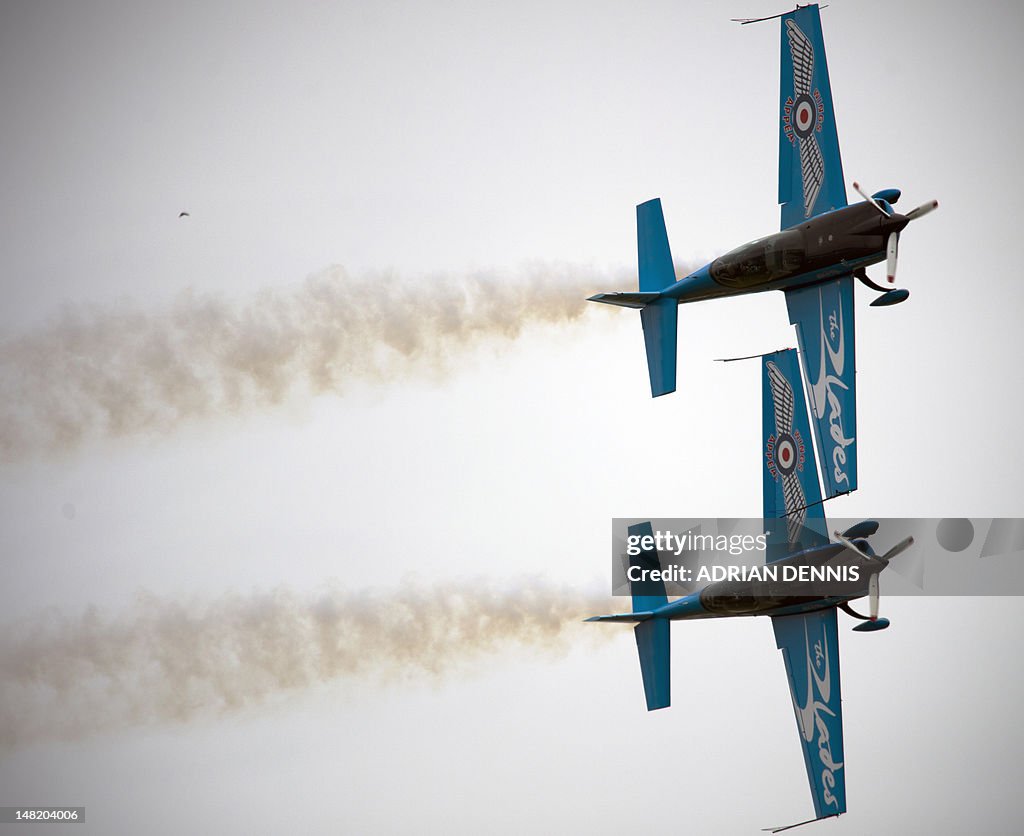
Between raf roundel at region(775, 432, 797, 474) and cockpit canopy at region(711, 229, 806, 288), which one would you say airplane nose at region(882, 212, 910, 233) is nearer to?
cockpit canopy at region(711, 229, 806, 288)

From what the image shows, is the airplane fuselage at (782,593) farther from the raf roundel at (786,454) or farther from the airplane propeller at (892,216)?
the airplane propeller at (892,216)

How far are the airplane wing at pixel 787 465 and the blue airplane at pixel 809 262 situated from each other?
1.10 m

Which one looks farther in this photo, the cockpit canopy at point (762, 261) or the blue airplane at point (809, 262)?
the cockpit canopy at point (762, 261)

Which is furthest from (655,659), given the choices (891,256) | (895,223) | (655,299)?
(895,223)

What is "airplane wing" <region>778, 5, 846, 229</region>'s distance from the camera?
3219 centimetres

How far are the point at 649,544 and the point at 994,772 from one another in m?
32.9

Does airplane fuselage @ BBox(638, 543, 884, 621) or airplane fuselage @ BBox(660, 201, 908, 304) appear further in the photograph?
airplane fuselage @ BBox(638, 543, 884, 621)

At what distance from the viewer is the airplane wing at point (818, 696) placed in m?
33.8

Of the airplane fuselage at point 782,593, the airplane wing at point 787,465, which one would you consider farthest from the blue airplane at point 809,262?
the airplane fuselage at point 782,593

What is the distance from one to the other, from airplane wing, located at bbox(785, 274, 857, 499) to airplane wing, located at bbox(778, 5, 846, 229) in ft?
5.39

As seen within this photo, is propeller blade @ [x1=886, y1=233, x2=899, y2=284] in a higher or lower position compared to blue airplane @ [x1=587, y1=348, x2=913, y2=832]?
higher

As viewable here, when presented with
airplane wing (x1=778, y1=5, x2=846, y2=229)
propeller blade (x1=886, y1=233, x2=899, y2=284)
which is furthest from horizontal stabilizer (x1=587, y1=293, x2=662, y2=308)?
propeller blade (x1=886, y1=233, x2=899, y2=284)

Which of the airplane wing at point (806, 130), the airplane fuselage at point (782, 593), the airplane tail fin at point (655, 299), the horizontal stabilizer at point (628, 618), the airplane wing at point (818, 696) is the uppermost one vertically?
the airplane wing at point (806, 130)

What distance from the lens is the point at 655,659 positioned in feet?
109
